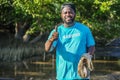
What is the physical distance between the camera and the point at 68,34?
5621 mm

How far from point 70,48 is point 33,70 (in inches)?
590

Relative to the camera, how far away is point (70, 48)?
18.3 feet

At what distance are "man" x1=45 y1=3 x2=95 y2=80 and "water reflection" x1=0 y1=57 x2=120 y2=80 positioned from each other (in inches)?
446

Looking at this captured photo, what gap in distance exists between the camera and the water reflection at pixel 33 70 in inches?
703

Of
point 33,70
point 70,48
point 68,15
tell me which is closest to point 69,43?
point 70,48

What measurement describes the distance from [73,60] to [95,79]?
10.8 metres

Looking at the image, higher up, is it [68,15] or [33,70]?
[68,15]

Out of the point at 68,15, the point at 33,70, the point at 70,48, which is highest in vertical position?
the point at 68,15

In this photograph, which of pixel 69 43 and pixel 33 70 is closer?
pixel 69 43

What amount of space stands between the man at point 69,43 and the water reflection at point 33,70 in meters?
11.3

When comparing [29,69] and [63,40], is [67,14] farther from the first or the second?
[29,69]

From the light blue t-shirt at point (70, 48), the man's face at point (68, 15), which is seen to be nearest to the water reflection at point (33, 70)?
the light blue t-shirt at point (70, 48)

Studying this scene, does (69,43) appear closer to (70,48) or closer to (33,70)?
(70,48)

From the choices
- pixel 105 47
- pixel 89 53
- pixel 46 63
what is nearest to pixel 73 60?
pixel 89 53
